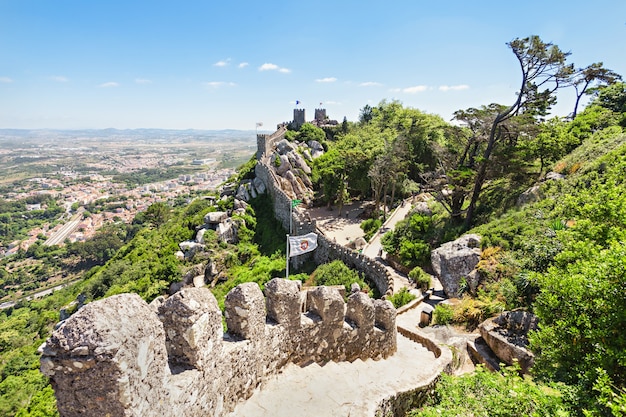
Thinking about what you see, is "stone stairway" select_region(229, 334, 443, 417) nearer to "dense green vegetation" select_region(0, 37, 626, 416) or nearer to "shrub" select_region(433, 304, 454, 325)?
"dense green vegetation" select_region(0, 37, 626, 416)

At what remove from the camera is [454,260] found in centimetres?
1447

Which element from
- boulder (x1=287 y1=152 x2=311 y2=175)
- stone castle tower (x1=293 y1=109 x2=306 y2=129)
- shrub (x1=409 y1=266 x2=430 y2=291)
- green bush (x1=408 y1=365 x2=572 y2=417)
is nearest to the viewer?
green bush (x1=408 y1=365 x2=572 y2=417)

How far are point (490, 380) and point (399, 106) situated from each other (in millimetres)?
48454

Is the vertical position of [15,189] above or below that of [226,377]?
below

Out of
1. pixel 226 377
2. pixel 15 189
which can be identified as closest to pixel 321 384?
pixel 226 377

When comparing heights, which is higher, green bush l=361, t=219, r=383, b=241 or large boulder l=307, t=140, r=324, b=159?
large boulder l=307, t=140, r=324, b=159

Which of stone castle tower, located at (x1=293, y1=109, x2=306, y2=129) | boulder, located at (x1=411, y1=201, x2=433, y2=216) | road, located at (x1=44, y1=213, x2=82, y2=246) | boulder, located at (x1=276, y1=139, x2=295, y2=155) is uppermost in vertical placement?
stone castle tower, located at (x1=293, y1=109, x2=306, y2=129)

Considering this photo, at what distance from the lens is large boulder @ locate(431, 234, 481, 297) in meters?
14.0

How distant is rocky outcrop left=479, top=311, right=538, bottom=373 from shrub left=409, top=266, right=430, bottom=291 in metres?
5.26

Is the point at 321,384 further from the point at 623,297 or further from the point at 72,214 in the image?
the point at 72,214

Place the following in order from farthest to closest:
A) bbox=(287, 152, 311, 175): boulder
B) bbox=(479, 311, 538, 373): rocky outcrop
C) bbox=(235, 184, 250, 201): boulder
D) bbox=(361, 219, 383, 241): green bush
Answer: bbox=(287, 152, 311, 175): boulder < bbox=(235, 184, 250, 201): boulder < bbox=(361, 219, 383, 241): green bush < bbox=(479, 311, 538, 373): rocky outcrop

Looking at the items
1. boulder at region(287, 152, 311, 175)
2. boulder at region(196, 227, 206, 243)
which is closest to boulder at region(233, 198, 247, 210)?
boulder at region(196, 227, 206, 243)

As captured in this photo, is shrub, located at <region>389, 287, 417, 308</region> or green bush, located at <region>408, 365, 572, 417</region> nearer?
green bush, located at <region>408, 365, 572, 417</region>

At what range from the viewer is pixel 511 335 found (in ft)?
30.6
